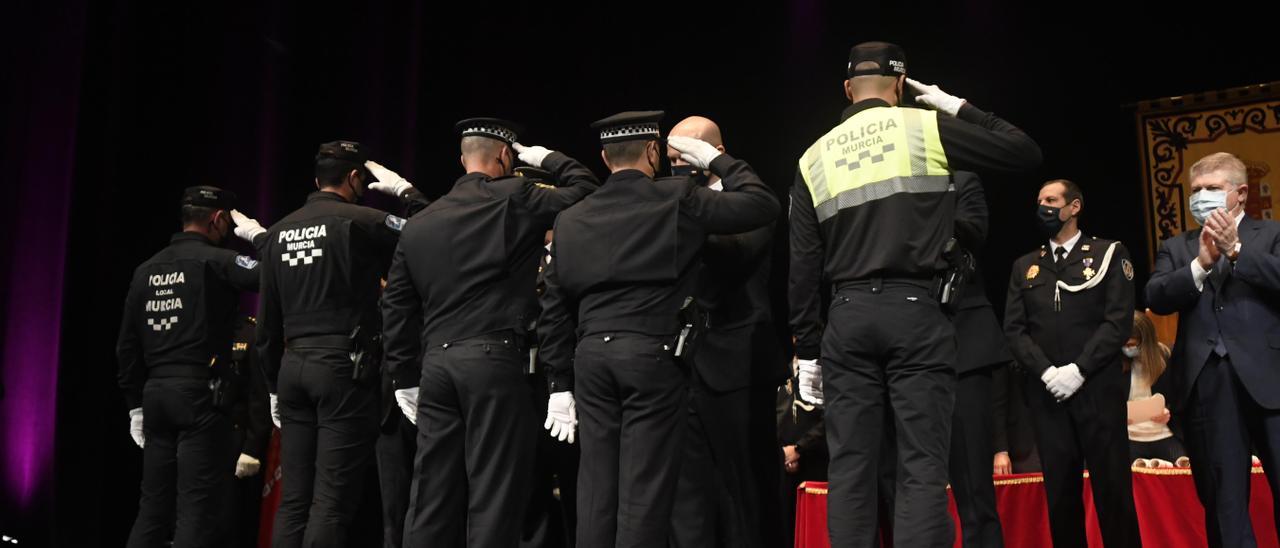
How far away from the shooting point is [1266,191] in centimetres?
668

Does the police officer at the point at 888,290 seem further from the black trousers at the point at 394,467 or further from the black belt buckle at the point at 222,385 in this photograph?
the black belt buckle at the point at 222,385

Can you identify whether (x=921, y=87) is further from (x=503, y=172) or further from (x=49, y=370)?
(x=49, y=370)

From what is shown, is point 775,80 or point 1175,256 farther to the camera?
point 775,80

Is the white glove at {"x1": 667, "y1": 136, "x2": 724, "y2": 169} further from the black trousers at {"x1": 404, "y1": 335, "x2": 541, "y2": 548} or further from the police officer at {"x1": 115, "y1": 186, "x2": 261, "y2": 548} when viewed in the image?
the police officer at {"x1": 115, "y1": 186, "x2": 261, "y2": 548}

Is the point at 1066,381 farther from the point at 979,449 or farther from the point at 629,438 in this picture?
the point at 629,438

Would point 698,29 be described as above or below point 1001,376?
above

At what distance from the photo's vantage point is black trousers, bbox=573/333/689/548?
3.50m

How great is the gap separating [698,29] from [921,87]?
420cm

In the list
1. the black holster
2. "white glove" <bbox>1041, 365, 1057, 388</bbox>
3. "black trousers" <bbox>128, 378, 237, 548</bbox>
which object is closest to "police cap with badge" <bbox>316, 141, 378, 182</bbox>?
"black trousers" <bbox>128, 378, 237, 548</bbox>

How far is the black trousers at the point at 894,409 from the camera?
10.7 ft

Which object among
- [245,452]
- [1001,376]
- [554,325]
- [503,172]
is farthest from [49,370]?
[1001,376]

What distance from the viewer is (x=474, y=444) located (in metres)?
3.91

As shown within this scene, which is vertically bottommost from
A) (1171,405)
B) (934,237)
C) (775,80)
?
(1171,405)

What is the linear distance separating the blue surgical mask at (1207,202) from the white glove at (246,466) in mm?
5401
